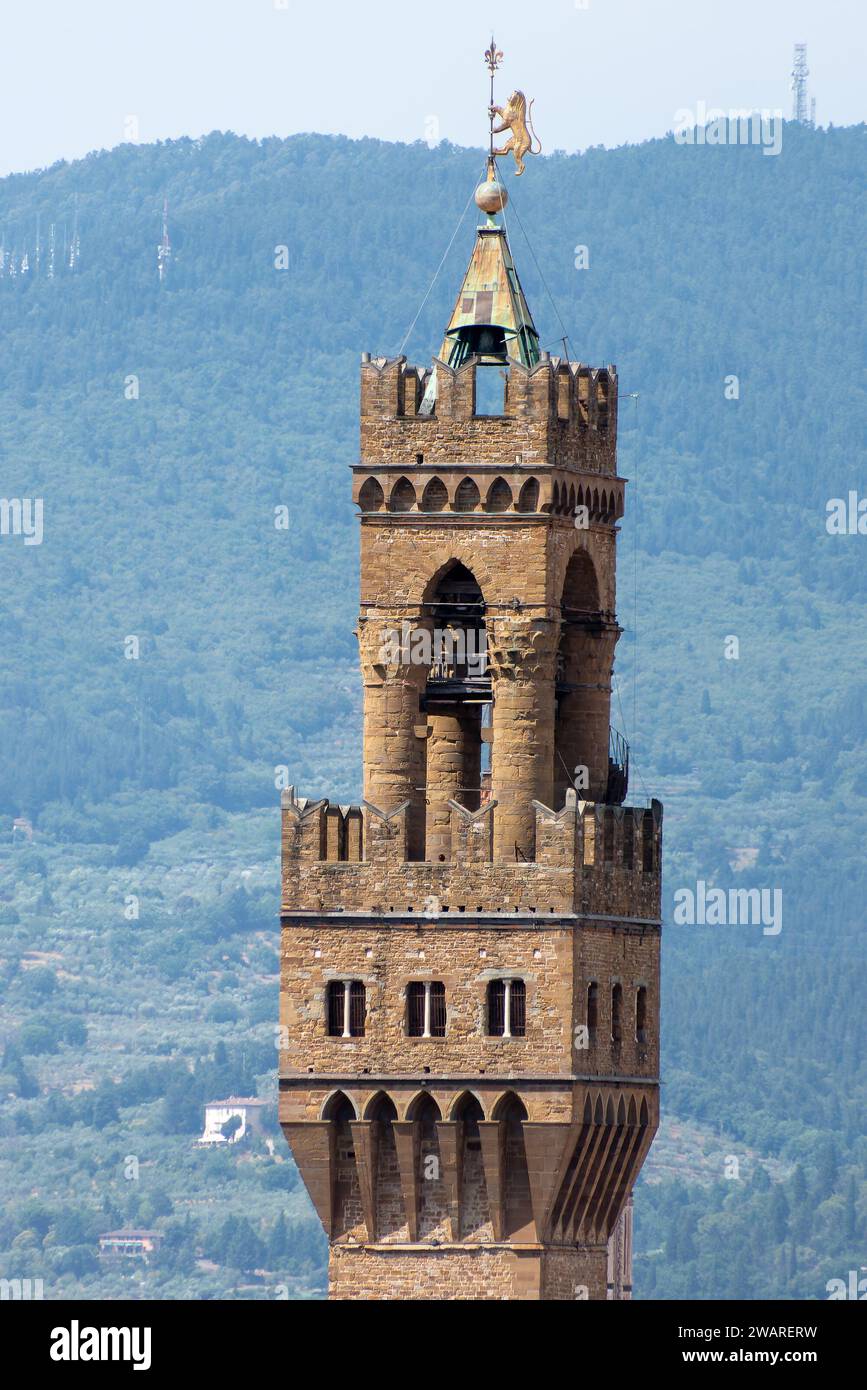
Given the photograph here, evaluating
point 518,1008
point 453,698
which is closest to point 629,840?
point 518,1008

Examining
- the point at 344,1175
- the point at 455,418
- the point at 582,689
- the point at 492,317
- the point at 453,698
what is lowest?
the point at 344,1175

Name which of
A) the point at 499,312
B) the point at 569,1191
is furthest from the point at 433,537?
the point at 569,1191

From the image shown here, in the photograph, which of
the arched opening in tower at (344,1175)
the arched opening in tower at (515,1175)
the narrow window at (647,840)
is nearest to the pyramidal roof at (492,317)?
the narrow window at (647,840)

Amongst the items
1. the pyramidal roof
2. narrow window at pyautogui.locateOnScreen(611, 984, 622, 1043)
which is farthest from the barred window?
the pyramidal roof

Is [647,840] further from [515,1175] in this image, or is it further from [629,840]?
[515,1175]

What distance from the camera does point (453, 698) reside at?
108312 mm

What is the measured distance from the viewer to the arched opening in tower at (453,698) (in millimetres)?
107062

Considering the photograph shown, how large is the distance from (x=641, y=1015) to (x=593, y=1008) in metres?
2.86

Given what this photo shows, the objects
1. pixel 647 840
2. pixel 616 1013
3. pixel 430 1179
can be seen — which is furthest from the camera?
pixel 647 840

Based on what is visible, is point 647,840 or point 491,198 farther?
point 647,840

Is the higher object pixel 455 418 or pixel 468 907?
pixel 455 418

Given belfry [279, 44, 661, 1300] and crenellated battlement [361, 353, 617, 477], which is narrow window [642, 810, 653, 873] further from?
crenellated battlement [361, 353, 617, 477]
